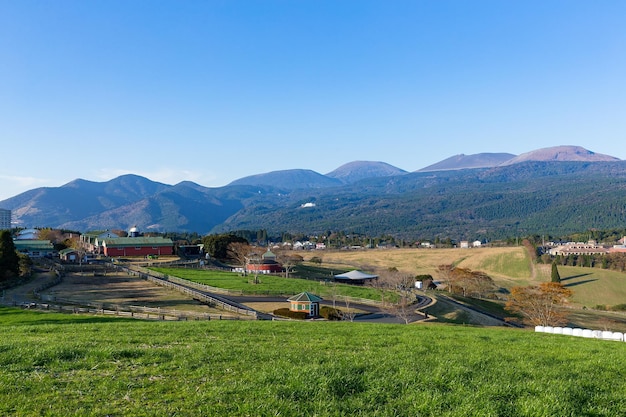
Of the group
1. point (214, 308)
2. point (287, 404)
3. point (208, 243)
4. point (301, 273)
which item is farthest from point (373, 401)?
point (208, 243)

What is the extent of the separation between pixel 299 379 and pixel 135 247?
346ft

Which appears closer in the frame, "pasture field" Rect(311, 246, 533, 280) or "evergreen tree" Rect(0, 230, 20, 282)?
"evergreen tree" Rect(0, 230, 20, 282)

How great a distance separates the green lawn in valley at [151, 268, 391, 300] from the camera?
6378cm

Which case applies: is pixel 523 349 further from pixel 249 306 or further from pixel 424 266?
pixel 424 266

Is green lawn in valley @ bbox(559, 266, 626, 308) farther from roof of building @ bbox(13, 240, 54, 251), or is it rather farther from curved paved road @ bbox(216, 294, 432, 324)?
roof of building @ bbox(13, 240, 54, 251)

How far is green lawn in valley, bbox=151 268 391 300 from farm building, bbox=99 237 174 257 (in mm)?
30153

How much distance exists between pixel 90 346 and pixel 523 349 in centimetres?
1313

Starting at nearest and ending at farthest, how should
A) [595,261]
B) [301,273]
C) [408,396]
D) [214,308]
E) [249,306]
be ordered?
1. [408,396]
2. [214,308]
3. [249,306]
4. [301,273]
5. [595,261]

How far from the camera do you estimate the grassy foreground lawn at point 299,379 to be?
8.31 meters

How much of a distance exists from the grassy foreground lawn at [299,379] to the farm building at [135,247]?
97.5 m

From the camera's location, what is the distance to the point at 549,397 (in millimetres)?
8930

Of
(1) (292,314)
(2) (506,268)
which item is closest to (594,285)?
(2) (506,268)

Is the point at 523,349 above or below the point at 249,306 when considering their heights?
above

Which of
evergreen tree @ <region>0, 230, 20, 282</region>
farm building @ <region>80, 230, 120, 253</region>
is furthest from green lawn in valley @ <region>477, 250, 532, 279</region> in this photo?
evergreen tree @ <region>0, 230, 20, 282</region>
